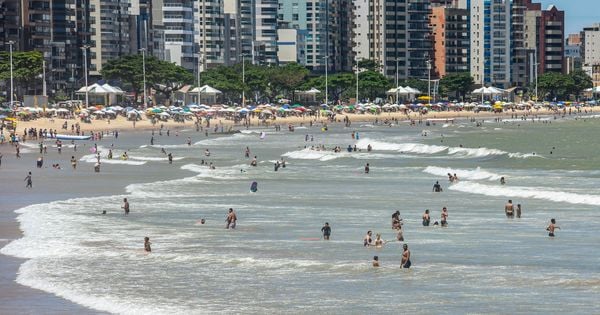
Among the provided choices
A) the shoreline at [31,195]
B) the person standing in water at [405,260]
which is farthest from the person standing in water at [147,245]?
the person standing in water at [405,260]

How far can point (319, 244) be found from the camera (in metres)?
43.9

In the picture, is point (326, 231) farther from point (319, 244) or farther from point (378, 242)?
point (378, 242)

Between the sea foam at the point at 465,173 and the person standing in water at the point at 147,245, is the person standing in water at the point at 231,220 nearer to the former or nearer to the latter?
the person standing in water at the point at 147,245

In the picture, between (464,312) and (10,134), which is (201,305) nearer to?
(464,312)

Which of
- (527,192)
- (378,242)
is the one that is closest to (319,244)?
(378,242)

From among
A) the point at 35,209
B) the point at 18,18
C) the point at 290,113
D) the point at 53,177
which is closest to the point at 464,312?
the point at 35,209

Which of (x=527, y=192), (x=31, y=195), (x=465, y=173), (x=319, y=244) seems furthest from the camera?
(x=465, y=173)

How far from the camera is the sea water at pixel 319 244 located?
111ft

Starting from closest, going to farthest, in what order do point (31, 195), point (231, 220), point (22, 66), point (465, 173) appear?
point (231, 220)
point (31, 195)
point (465, 173)
point (22, 66)

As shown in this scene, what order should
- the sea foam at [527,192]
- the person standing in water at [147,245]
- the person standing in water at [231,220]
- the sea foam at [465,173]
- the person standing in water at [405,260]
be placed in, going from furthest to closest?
1. the sea foam at [465,173]
2. the sea foam at [527,192]
3. the person standing in water at [231,220]
4. the person standing in water at [147,245]
5. the person standing in water at [405,260]

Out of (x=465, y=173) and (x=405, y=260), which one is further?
(x=465, y=173)

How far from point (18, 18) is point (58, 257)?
504 feet

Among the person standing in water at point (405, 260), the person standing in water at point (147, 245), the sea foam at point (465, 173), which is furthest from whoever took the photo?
the sea foam at point (465, 173)

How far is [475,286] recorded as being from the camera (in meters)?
35.1
